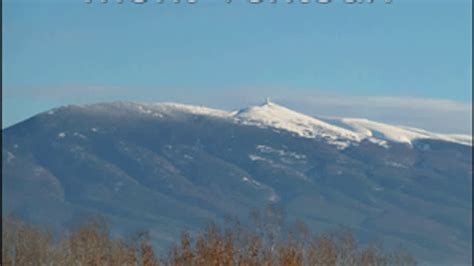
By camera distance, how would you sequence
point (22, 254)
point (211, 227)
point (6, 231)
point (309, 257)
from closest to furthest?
point (211, 227)
point (309, 257)
point (22, 254)
point (6, 231)

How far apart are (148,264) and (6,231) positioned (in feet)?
135

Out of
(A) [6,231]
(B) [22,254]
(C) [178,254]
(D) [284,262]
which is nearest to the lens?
(D) [284,262]

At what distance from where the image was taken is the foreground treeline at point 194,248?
4397 centimetres

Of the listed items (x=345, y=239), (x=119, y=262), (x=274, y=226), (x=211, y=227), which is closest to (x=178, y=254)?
(x=211, y=227)

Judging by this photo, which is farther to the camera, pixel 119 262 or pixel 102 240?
pixel 102 240

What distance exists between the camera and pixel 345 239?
84125 millimetres

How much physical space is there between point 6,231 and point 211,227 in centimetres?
3545

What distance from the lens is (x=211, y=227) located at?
Answer: 166 ft

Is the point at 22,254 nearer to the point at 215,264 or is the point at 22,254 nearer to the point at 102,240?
the point at 102,240

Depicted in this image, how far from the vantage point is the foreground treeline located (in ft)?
144

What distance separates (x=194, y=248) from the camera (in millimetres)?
47250

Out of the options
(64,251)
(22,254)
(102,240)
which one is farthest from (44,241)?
(102,240)

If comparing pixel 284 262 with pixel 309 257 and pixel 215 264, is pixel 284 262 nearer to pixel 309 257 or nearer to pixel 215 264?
pixel 215 264

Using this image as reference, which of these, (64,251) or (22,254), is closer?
(64,251)
